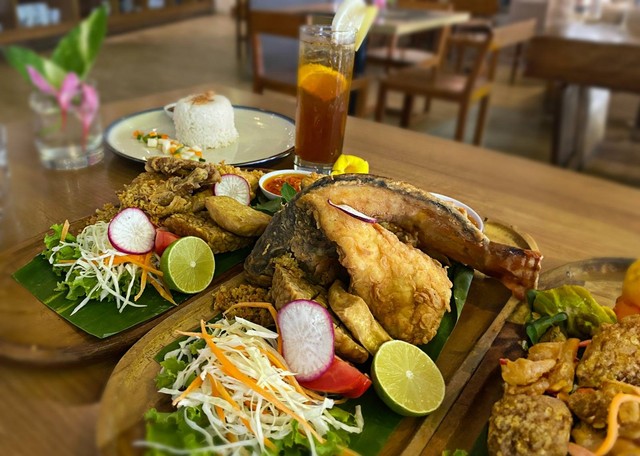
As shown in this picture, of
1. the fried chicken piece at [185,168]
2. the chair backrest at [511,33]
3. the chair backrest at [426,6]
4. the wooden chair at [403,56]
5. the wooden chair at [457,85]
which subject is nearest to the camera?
the fried chicken piece at [185,168]

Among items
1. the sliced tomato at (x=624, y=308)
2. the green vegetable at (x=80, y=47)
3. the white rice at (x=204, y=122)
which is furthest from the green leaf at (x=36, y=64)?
the sliced tomato at (x=624, y=308)

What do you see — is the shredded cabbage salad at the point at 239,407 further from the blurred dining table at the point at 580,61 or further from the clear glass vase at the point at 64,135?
the blurred dining table at the point at 580,61

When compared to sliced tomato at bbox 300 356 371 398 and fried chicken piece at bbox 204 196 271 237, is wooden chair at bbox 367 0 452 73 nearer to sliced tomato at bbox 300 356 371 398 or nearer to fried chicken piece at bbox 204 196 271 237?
fried chicken piece at bbox 204 196 271 237

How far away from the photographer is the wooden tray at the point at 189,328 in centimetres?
93

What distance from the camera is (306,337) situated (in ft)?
3.62

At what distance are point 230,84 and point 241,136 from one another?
5.32 meters

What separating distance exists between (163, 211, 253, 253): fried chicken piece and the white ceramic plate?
0.50 metres

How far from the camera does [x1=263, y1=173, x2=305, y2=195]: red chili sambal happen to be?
1.78 m

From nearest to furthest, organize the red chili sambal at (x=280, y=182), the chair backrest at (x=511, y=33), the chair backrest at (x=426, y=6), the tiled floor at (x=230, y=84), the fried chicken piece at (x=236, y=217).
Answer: the fried chicken piece at (x=236, y=217) → the red chili sambal at (x=280, y=182) → the chair backrest at (x=511, y=33) → the tiled floor at (x=230, y=84) → the chair backrest at (x=426, y=6)

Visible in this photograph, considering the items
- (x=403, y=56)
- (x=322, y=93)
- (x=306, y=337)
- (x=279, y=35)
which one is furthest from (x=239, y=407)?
(x=403, y=56)

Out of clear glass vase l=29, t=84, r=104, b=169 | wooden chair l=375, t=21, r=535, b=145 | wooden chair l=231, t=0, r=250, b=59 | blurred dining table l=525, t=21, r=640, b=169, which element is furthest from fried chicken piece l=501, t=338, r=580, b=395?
wooden chair l=231, t=0, r=250, b=59

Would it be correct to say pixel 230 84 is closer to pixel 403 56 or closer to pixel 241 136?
pixel 403 56

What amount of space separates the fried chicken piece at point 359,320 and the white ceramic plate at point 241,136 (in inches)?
38.0

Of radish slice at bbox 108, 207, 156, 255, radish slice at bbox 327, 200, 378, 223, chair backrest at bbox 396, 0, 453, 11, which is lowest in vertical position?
radish slice at bbox 108, 207, 156, 255
